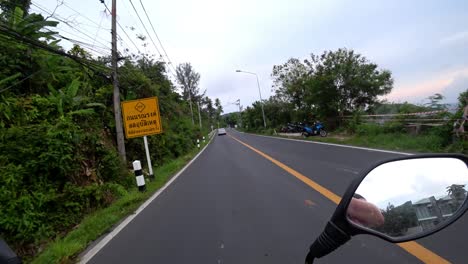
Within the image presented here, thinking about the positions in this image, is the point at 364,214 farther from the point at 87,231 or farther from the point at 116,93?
the point at 116,93

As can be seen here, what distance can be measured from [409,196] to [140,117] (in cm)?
1309

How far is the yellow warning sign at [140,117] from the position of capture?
14.2 meters

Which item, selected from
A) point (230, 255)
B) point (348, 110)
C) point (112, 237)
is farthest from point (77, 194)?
point (348, 110)

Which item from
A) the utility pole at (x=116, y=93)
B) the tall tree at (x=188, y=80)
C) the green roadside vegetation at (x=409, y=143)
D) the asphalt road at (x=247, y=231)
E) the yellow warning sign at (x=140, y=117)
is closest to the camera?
Result: the asphalt road at (x=247, y=231)

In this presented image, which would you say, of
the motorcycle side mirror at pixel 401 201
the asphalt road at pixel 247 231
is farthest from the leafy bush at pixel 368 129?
the motorcycle side mirror at pixel 401 201

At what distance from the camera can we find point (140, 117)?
46.8 ft

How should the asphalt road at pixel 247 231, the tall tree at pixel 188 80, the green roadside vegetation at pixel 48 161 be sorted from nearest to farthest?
the asphalt road at pixel 247 231 → the green roadside vegetation at pixel 48 161 → the tall tree at pixel 188 80

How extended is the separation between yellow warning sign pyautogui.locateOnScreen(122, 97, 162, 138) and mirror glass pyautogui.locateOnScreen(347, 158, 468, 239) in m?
12.8

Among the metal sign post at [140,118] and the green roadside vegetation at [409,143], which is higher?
the metal sign post at [140,118]

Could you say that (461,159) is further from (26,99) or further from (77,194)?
(26,99)

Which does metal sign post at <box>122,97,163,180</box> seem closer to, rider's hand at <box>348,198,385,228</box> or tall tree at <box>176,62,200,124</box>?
rider's hand at <box>348,198,385,228</box>

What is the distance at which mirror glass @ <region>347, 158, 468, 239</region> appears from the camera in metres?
1.78

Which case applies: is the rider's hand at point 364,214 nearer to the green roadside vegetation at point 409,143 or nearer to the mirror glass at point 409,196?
the mirror glass at point 409,196

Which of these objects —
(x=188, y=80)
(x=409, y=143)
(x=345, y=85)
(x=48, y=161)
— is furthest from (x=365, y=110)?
(x=188, y=80)
